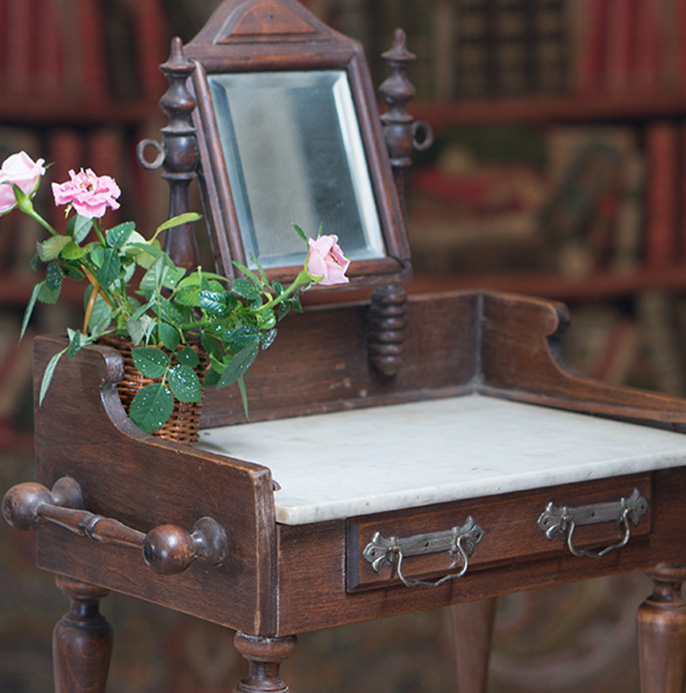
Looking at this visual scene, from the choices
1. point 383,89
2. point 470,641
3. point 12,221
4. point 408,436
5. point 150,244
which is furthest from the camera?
point 12,221

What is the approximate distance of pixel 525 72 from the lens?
12.4 feet

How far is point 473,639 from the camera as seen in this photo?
2.86 m

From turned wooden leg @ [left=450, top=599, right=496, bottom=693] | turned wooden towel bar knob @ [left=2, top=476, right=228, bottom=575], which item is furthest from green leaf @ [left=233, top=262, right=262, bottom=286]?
turned wooden leg @ [left=450, top=599, right=496, bottom=693]

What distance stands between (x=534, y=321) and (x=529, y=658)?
4.96ft

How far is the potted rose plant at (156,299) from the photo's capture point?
204 cm

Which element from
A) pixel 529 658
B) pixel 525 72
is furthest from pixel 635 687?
pixel 525 72

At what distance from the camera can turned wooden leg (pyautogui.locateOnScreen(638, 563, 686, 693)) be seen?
235 centimetres

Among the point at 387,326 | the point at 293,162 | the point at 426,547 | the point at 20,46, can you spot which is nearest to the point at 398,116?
the point at 293,162

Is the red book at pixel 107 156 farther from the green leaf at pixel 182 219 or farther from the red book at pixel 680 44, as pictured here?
the green leaf at pixel 182 219

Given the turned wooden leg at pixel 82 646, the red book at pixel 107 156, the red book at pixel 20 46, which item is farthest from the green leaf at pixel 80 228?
the red book at pixel 20 46

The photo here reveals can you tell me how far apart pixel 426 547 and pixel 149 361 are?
0.44 metres

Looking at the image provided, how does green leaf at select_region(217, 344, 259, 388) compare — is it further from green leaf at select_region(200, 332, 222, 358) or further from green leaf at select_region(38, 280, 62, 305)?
green leaf at select_region(38, 280, 62, 305)

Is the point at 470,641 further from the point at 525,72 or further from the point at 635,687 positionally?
the point at 525,72

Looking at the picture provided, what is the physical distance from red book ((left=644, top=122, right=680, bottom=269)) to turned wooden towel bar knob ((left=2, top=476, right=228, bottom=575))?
6.57ft
